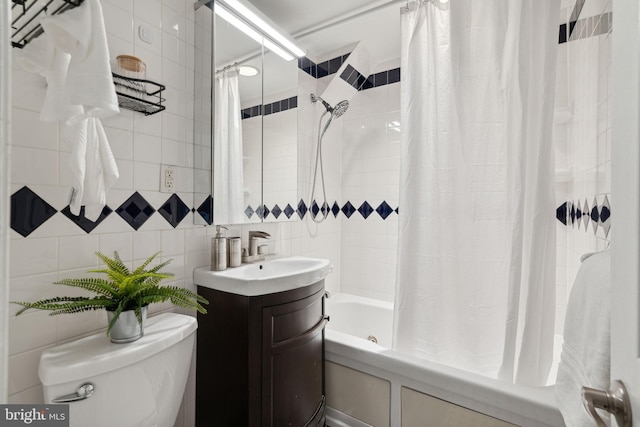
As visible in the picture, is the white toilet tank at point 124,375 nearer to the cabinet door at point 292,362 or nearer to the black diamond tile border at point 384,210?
the cabinet door at point 292,362

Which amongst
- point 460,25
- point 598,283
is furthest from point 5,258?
point 460,25

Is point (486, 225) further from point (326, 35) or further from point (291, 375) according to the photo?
point (326, 35)

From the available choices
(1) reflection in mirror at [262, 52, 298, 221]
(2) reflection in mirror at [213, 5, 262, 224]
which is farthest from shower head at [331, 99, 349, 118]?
(2) reflection in mirror at [213, 5, 262, 224]

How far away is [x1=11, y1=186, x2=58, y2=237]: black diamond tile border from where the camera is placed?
0.95 m

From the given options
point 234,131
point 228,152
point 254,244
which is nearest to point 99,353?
point 254,244

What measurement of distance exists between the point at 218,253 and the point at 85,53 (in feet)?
2.99

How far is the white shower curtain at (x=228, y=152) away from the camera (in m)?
1.55

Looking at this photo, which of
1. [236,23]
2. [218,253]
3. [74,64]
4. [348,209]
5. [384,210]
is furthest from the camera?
[348,209]

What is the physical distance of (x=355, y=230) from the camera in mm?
2623

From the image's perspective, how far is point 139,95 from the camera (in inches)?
48.8

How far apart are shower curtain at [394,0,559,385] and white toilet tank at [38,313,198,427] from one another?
101 centimetres

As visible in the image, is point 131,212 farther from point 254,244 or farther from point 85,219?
point 254,244

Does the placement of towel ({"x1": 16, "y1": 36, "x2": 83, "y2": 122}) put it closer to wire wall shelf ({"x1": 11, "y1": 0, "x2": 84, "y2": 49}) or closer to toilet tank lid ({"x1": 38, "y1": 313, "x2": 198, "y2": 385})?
wire wall shelf ({"x1": 11, "y1": 0, "x2": 84, "y2": 49})

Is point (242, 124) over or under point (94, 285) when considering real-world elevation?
over
